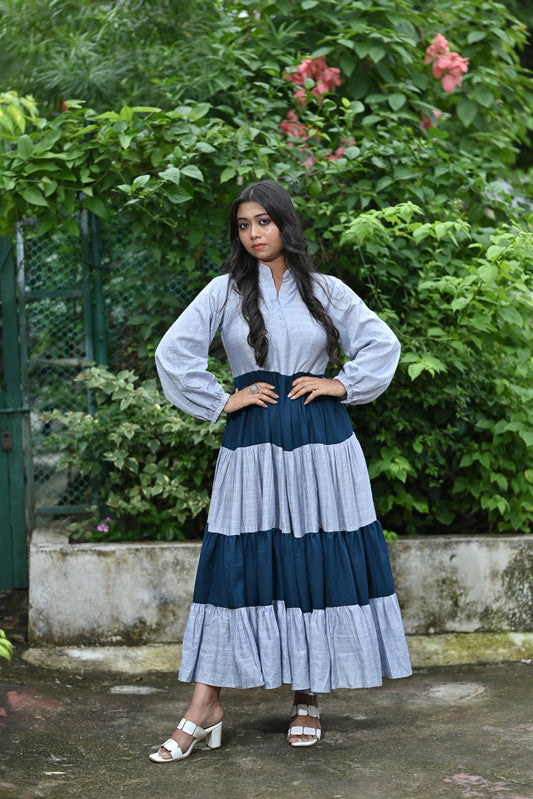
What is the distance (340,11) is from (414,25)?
450mm

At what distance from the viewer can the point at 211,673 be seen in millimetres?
3348

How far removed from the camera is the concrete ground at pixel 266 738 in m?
3.05

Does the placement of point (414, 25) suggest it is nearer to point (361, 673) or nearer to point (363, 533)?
point (363, 533)

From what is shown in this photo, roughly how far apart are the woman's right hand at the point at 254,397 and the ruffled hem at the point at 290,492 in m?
0.15

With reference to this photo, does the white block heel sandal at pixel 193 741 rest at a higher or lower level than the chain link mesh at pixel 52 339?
lower

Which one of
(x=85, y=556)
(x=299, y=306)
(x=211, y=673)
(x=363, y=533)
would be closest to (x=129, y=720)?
(x=211, y=673)

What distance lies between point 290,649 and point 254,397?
86 cm

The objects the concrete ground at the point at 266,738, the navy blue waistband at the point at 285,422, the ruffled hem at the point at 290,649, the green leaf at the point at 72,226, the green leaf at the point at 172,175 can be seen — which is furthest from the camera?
the green leaf at the point at 72,226

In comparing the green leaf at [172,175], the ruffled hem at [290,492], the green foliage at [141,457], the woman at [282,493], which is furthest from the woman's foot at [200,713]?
the green leaf at [172,175]

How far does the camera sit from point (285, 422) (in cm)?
339

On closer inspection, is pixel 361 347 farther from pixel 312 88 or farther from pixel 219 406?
pixel 312 88

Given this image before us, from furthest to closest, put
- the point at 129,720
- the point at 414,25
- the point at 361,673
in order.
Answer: the point at 414,25 < the point at 129,720 < the point at 361,673

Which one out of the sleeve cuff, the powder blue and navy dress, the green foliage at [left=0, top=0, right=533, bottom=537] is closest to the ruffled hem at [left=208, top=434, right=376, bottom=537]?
the powder blue and navy dress

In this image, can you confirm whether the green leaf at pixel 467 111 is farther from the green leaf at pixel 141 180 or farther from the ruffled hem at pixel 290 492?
the ruffled hem at pixel 290 492
